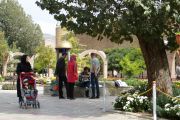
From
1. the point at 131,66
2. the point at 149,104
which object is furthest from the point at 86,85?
the point at 131,66

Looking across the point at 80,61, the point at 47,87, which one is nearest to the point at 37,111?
the point at 47,87

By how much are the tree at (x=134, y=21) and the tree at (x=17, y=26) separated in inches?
1756

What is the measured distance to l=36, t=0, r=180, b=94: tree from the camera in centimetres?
1118

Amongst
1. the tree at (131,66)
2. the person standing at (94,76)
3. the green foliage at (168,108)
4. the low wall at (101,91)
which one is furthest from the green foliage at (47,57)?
the green foliage at (168,108)

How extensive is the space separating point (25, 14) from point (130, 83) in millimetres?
35017

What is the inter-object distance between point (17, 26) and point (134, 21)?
1862 inches

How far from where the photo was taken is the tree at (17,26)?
188 ft

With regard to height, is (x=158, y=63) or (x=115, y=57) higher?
(x=115, y=57)

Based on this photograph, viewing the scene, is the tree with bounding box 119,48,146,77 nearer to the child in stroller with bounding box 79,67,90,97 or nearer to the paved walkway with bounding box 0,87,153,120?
the child in stroller with bounding box 79,67,90,97

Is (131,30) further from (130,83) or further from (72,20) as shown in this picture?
(130,83)

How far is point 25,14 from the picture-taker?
58719mm

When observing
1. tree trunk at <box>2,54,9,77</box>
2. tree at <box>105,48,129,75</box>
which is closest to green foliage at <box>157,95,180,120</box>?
tree at <box>105,48,129,75</box>

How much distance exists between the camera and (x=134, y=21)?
37.5 feet

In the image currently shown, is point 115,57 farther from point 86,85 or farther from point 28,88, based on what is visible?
point 28,88
